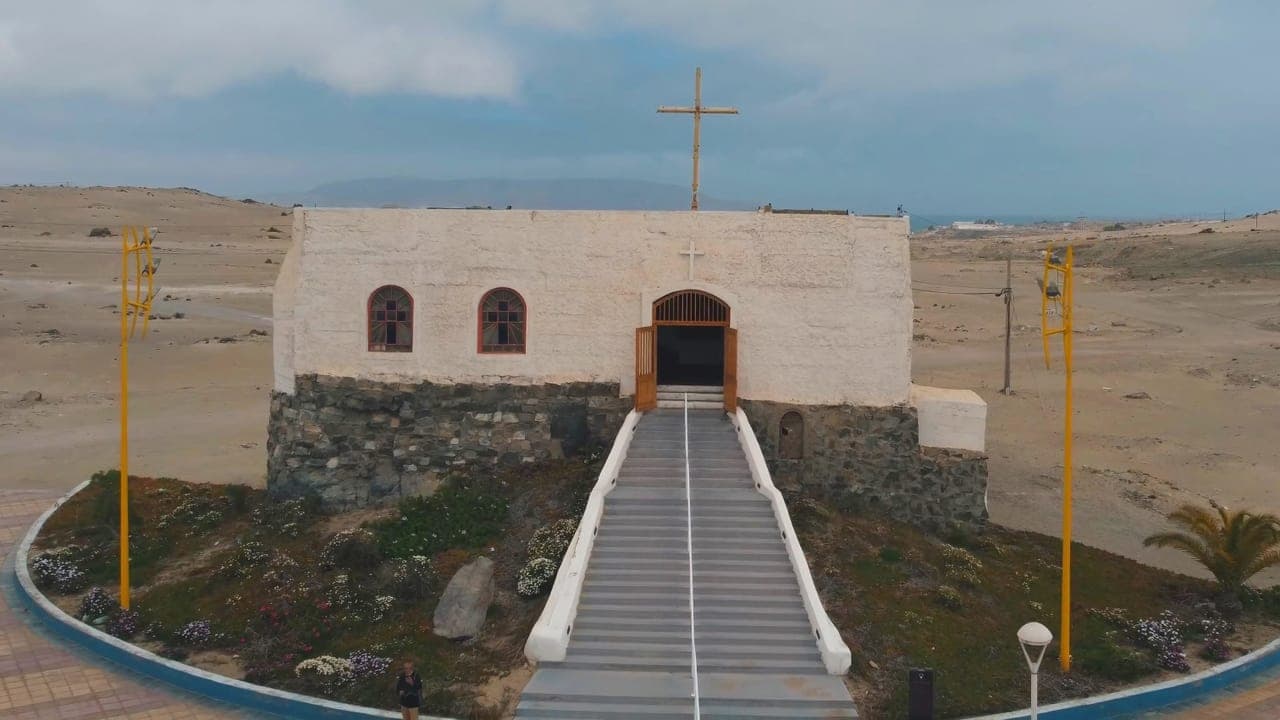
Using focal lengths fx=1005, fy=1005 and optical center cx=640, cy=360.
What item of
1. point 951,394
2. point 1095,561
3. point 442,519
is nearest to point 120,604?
point 442,519

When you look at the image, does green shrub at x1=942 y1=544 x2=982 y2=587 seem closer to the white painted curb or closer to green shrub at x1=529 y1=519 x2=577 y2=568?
green shrub at x1=529 y1=519 x2=577 y2=568

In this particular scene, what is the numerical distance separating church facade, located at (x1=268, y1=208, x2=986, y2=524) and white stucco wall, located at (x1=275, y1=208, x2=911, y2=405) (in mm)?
32

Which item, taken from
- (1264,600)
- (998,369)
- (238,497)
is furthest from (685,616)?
(998,369)

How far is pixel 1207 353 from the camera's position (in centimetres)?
4206

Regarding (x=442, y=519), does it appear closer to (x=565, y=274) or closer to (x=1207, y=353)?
(x=565, y=274)

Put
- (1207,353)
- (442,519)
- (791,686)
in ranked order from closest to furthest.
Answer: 1. (791,686)
2. (442,519)
3. (1207,353)

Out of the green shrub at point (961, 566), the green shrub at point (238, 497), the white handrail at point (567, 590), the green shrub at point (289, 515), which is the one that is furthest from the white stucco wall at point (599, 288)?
the white handrail at point (567, 590)

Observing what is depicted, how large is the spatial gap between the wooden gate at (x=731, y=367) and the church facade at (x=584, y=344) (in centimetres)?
3

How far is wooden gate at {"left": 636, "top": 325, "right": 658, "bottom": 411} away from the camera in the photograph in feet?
63.8

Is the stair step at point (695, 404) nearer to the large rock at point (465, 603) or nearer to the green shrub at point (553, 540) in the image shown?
the green shrub at point (553, 540)

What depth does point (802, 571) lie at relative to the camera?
14.5 meters

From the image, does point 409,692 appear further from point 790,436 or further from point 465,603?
point 790,436

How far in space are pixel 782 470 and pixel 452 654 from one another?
8204mm

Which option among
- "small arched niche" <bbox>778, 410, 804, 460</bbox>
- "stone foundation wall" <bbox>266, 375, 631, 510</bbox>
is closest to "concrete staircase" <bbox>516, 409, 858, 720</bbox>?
"small arched niche" <bbox>778, 410, 804, 460</bbox>
